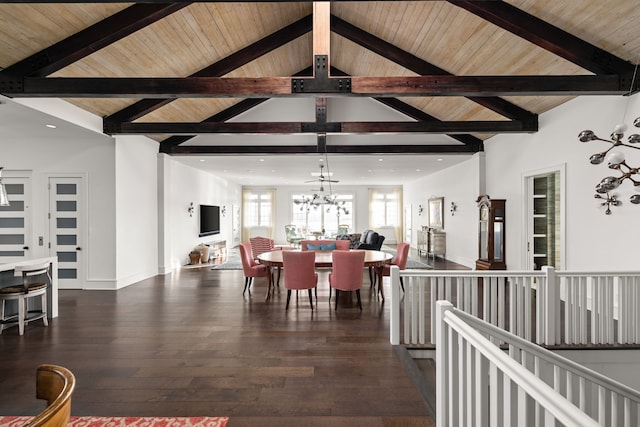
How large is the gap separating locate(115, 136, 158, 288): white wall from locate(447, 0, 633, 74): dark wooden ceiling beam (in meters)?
5.62

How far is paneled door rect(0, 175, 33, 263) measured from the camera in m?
5.44

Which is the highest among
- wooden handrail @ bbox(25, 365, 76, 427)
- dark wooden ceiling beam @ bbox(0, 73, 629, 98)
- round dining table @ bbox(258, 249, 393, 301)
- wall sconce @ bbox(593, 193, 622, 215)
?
dark wooden ceiling beam @ bbox(0, 73, 629, 98)

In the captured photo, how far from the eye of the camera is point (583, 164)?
13.3 feet

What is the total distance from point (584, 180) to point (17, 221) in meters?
8.80

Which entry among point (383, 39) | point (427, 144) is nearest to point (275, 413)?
point (383, 39)

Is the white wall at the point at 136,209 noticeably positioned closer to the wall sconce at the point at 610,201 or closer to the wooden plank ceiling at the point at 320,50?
the wooden plank ceiling at the point at 320,50

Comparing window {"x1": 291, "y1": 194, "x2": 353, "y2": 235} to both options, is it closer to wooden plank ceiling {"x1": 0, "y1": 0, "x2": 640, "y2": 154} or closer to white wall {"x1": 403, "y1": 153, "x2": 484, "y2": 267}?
white wall {"x1": 403, "y1": 153, "x2": 484, "y2": 267}

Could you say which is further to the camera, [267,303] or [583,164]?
[267,303]

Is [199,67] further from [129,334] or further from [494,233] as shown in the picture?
[494,233]

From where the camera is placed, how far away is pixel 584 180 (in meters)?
4.05

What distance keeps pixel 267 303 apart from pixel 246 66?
12.8 feet

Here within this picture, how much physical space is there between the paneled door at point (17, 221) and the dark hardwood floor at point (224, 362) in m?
1.78

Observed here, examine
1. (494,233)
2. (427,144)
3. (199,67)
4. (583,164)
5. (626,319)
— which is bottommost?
(626,319)

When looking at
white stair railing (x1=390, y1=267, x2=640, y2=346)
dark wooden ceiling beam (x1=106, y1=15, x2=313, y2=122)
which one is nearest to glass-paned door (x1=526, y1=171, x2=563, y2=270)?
white stair railing (x1=390, y1=267, x2=640, y2=346)
